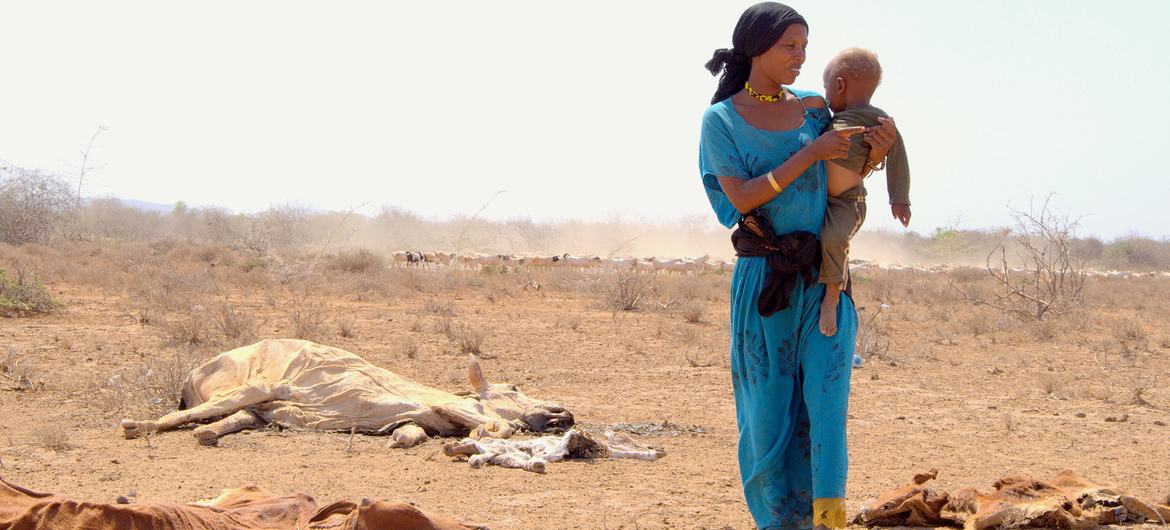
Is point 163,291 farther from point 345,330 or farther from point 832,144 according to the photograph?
point 832,144

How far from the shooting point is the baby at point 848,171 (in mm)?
3217

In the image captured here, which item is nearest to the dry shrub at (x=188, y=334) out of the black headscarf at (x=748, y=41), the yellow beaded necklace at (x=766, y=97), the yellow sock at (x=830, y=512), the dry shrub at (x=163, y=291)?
the dry shrub at (x=163, y=291)

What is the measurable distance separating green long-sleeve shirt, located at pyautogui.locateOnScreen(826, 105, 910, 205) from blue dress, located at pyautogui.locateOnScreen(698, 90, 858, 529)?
11cm

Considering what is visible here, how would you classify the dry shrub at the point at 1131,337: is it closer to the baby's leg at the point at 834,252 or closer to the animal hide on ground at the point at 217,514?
the baby's leg at the point at 834,252

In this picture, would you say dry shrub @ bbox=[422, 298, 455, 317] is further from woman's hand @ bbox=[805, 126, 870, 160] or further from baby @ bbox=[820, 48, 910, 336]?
woman's hand @ bbox=[805, 126, 870, 160]

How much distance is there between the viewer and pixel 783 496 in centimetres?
336

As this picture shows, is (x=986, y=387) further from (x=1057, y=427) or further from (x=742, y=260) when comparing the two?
(x=742, y=260)

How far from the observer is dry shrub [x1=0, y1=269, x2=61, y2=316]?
12.1 m

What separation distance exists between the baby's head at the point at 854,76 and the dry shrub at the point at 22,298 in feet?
37.7

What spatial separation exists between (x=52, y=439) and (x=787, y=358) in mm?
4387

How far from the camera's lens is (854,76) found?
322 centimetres

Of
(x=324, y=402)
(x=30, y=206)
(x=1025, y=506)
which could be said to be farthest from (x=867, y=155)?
(x=30, y=206)

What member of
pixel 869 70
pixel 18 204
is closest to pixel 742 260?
pixel 869 70

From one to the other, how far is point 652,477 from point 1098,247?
61506mm
